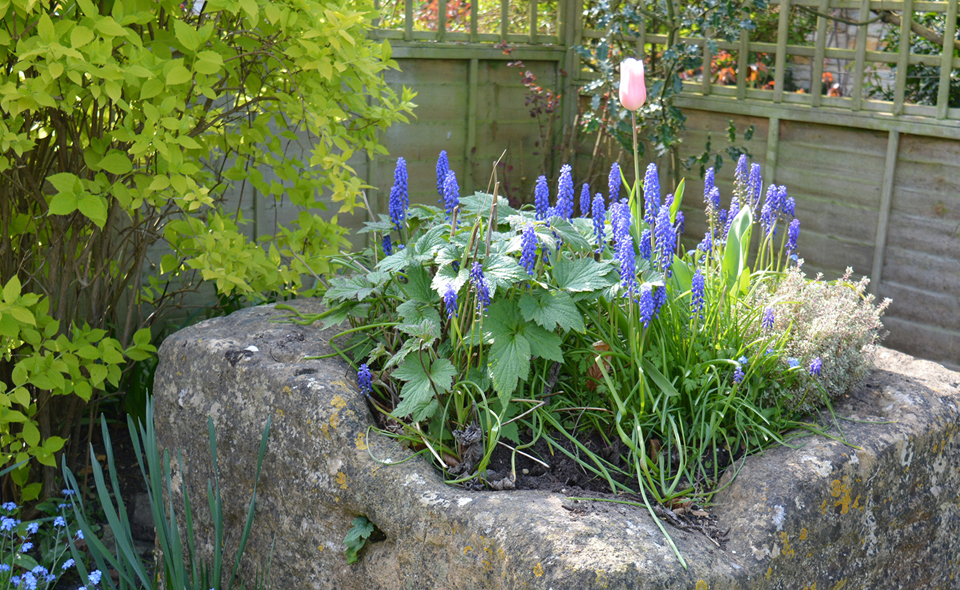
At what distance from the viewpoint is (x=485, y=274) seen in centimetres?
178

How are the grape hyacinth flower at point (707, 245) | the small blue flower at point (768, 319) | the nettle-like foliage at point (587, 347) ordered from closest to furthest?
the nettle-like foliage at point (587, 347), the small blue flower at point (768, 319), the grape hyacinth flower at point (707, 245)

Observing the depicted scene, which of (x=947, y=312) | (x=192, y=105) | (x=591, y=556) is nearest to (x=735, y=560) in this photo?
(x=591, y=556)

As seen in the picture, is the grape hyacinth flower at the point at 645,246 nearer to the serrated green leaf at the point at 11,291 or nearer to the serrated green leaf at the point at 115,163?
the serrated green leaf at the point at 115,163

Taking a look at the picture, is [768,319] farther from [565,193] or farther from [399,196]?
[399,196]

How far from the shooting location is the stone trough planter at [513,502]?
1.49 metres

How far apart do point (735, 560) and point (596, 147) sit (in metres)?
3.72

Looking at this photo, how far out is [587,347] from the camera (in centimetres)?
199

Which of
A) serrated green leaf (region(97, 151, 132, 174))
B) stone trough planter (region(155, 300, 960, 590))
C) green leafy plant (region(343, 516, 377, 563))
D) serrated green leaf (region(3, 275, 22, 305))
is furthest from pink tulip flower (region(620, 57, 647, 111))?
serrated green leaf (region(3, 275, 22, 305))

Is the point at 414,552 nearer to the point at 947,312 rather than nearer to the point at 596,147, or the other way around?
the point at 947,312

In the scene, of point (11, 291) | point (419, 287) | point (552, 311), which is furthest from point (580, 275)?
point (11, 291)

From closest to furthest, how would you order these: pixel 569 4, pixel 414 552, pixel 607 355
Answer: pixel 414 552 < pixel 607 355 < pixel 569 4

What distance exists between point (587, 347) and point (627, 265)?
31cm

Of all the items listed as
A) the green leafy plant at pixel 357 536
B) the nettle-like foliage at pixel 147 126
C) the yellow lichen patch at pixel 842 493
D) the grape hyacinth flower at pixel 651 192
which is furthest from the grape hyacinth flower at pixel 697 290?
the nettle-like foliage at pixel 147 126

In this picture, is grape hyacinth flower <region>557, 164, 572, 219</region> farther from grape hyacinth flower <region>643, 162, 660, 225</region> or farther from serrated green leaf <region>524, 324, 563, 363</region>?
serrated green leaf <region>524, 324, 563, 363</region>
